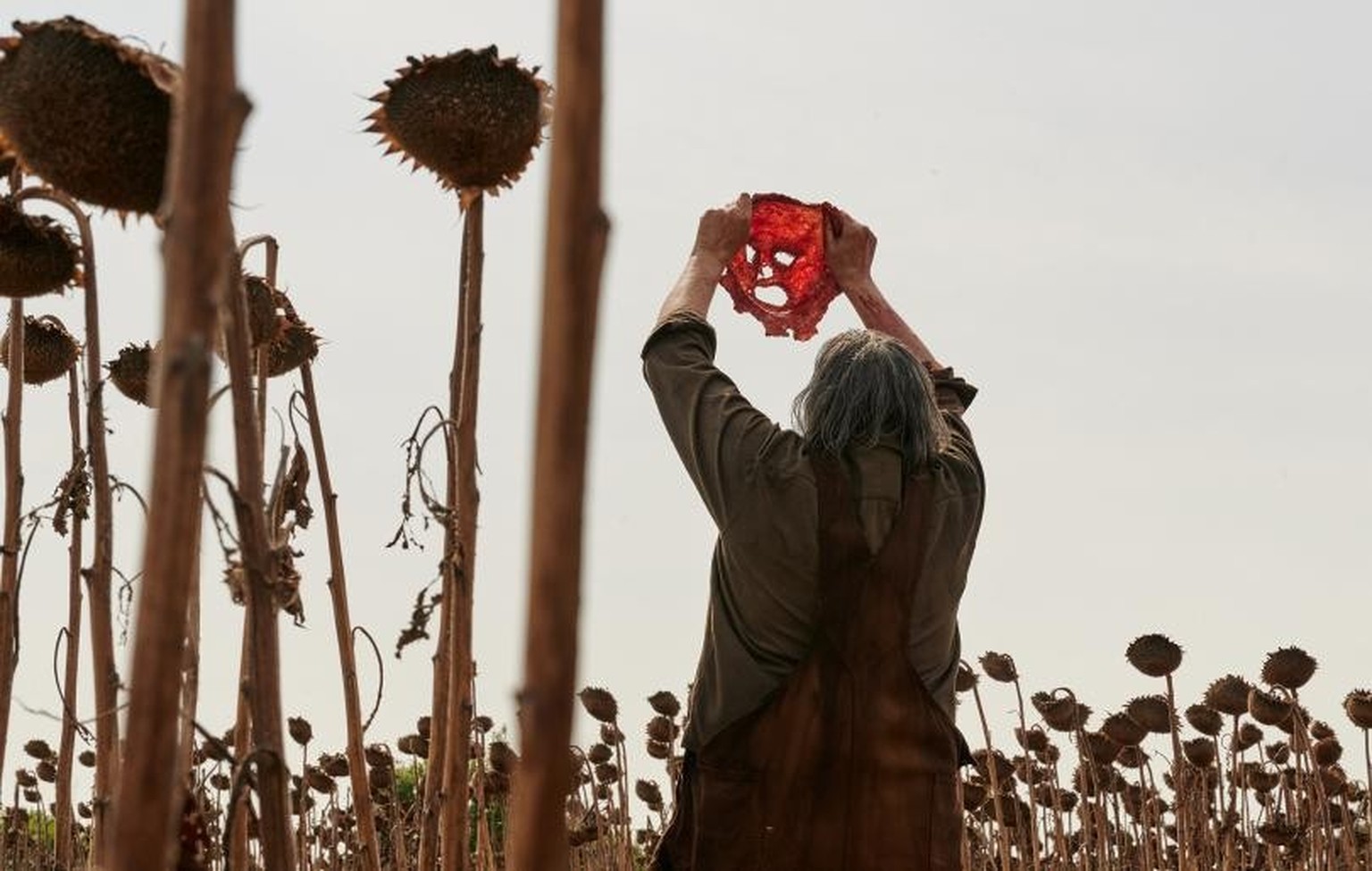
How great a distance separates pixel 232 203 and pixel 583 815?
1209 centimetres

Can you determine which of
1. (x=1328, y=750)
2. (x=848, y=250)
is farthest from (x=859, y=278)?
(x=1328, y=750)

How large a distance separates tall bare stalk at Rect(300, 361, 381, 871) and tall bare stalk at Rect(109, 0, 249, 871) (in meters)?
2.43

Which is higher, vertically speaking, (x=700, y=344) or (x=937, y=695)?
(x=700, y=344)

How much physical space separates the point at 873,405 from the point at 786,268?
2.25ft

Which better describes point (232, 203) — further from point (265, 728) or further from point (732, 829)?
point (732, 829)

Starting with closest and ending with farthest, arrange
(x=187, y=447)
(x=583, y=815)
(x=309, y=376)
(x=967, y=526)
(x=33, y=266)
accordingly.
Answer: (x=187, y=447) < (x=33, y=266) < (x=967, y=526) < (x=309, y=376) < (x=583, y=815)

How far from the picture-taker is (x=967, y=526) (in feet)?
13.3

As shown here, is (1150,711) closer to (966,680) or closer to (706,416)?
(966,680)

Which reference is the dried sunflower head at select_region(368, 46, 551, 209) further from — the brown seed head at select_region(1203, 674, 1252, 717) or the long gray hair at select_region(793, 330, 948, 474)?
the brown seed head at select_region(1203, 674, 1252, 717)

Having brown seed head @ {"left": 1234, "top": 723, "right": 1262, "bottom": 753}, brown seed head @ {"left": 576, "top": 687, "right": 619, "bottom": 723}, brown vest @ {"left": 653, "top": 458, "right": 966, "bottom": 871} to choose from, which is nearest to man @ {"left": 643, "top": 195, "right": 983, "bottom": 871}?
brown vest @ {"left": 653, "top": 458, "right": 966, "bottom": 871}

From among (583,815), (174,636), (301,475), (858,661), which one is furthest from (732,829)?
(583,815)

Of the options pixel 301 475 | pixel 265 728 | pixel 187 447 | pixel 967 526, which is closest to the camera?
pixel 187 447

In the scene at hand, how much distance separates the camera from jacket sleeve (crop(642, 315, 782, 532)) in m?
3.90

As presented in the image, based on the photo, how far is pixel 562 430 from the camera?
5.36 feet
